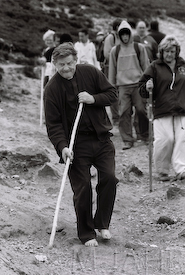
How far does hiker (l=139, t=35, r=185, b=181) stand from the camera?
8219mm

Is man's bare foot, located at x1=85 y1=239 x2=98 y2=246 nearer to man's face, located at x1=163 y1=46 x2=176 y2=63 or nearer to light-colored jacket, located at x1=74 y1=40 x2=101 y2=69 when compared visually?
man's face, located at x1=163 y1=46 x2=176 y2=63

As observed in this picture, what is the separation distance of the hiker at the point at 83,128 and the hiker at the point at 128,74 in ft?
16.2

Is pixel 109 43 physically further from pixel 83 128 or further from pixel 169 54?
pixel 83 128

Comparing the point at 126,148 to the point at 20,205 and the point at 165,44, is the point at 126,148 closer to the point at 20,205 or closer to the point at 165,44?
the point at 165,44

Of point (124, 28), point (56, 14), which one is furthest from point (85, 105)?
point (56, 14)

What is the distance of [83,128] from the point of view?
18.2ft

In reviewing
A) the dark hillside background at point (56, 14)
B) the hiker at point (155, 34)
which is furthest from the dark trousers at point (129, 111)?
the dark hillside background at point (56, 14)

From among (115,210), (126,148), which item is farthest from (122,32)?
(115,210)

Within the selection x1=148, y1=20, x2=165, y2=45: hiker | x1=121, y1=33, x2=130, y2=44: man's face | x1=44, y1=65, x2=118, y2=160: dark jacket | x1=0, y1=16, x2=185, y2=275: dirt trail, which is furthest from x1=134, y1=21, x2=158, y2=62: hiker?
x1=44, y1=65, x2=118, y2=160: dark jacket

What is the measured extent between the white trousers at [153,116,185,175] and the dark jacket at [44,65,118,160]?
9.37 feet

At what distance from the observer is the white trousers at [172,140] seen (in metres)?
8.38

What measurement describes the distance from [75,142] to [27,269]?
1.40 meters

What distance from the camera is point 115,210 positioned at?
288 inches

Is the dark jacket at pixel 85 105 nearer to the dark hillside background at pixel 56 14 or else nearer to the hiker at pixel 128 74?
the hiker at pixel 128 74
